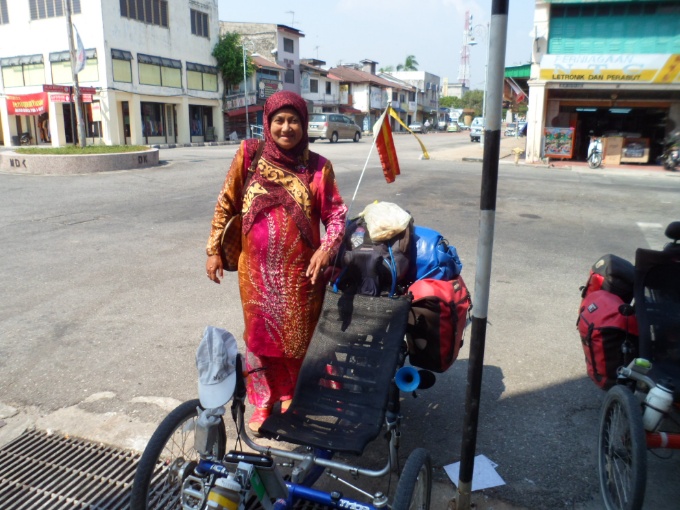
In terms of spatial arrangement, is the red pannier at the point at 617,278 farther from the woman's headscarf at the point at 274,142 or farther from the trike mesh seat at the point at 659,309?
the woman's headscarf at the point at 274,142

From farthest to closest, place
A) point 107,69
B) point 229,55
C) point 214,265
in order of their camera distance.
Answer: point 229,55
point 107,69
point 214,265

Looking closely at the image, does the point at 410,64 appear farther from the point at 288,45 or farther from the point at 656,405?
the point at 656,405

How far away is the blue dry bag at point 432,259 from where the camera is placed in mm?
3023

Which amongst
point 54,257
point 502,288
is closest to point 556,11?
point 502,288

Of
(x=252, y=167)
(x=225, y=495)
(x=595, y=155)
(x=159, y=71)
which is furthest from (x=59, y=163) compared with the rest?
(x=159, y=71)

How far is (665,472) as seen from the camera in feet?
9.10

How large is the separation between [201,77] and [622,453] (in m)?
36.3

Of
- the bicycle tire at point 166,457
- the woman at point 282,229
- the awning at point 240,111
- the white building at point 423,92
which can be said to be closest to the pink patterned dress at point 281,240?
the woman at point 282,229

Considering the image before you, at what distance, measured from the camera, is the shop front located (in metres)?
19.9

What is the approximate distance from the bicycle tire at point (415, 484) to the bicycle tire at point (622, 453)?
81 centimetres

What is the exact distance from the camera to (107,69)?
91.1 feet

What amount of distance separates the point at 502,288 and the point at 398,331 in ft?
11.1

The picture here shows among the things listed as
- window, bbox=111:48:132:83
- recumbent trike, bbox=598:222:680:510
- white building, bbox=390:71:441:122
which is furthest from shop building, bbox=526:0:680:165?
white building, bbox=390:71:441:122

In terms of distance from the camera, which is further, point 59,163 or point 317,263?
point 59,163
